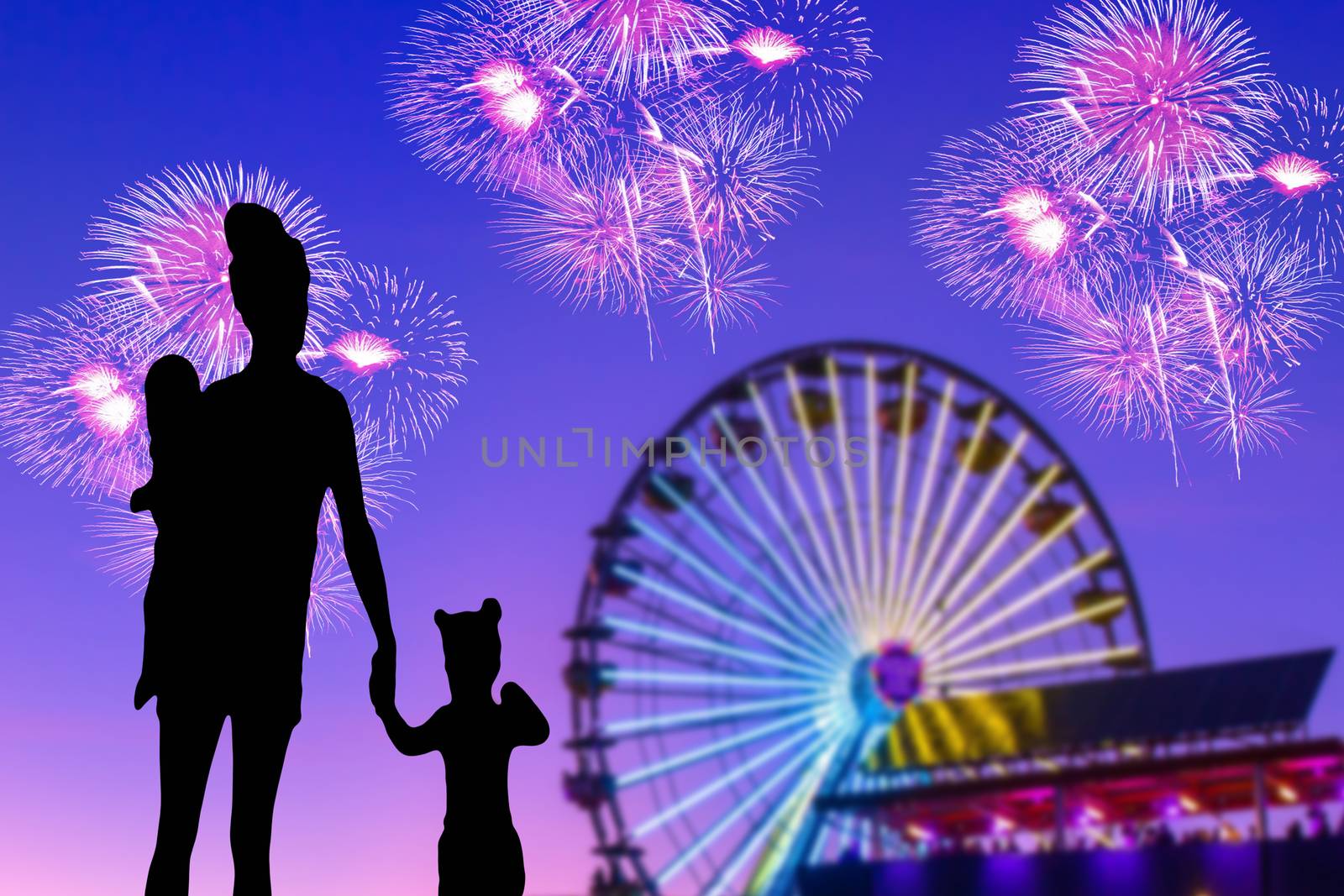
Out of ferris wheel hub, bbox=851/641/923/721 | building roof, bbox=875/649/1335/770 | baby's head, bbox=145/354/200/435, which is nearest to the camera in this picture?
baby's head, bbox=145/354/200/435

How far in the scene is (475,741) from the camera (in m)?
4.19

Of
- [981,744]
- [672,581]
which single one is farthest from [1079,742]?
[672,581]

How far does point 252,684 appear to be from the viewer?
12.7 ft

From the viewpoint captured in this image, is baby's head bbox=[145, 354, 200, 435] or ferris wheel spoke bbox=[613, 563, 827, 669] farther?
ferris wheel spoke bbox=[613, 563, 827, 669]

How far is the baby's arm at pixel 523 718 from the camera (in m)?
4.24

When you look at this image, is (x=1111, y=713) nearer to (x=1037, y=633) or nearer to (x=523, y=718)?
(x=1037, y=633)

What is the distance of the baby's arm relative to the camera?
424 cm

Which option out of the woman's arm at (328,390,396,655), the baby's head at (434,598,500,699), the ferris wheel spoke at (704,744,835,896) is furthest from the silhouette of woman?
the ferris wheel spoke at (704,744,835,896)

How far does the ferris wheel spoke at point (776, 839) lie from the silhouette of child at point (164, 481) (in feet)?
64.9

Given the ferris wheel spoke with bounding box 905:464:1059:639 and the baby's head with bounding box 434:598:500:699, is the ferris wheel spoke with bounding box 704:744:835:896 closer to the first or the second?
the ferris wheel spoke with bounding box 905:464:1059:639

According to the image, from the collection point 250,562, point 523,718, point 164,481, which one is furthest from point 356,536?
point 523,718

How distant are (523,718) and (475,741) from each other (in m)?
0.15

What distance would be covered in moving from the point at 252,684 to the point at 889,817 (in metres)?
21.8

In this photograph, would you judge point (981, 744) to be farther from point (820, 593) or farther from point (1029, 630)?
point (820, 593)
